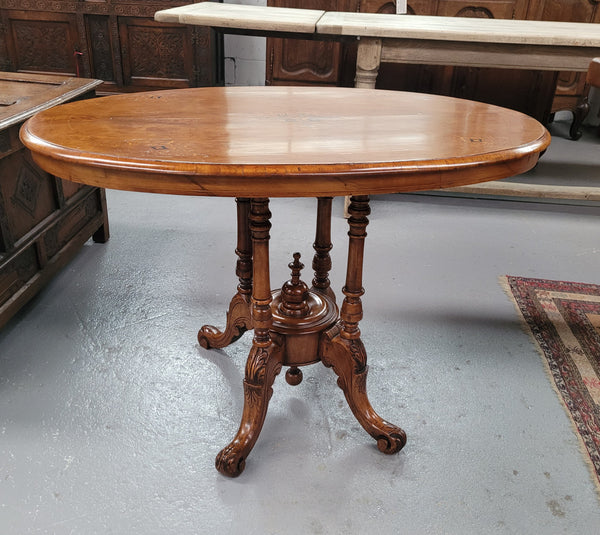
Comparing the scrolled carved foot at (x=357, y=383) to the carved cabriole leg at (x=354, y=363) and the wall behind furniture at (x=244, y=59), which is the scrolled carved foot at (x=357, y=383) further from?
the wall behind furniture at (x=244, y=59)

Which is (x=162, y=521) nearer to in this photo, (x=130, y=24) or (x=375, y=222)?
(x=375, y=222)

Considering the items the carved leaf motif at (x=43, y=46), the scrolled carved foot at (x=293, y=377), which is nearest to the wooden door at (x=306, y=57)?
the carved leaf motif at (x=43, y=46)

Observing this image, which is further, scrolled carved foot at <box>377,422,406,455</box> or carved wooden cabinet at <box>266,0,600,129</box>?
carved wooden cabinet at <box>266,0,600,129</box>

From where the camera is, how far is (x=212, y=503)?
1271 mm

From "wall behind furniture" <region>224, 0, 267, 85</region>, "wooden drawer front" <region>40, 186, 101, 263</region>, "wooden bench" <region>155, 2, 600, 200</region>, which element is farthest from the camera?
"wall behind furniture" <region>224, 0, 267, 85</region>

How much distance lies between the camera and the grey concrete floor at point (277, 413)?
49.6 inches

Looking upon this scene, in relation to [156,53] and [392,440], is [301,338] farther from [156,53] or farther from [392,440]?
[156,53]

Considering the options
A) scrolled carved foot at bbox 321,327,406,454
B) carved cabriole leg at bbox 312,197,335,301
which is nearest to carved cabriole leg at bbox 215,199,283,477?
scrolled carved foot at bbox 321,327,406,454

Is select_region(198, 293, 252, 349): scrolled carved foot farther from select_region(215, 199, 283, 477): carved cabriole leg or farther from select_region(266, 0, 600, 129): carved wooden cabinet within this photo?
select_region(266, 0, 600, 129): carved wooden cabinet

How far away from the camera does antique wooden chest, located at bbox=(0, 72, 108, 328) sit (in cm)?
174

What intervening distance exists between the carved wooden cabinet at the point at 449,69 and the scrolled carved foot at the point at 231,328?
270 centimetres

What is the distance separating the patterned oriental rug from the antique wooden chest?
70.0 inches

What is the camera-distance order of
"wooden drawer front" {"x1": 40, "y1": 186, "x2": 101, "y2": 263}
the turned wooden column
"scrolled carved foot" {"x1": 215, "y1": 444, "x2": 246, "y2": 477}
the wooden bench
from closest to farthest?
the turned wooden column, "scrolled carved foot" {"x1": 215, "y1": 444, "x2": 246, "y2": 477}, "wooden drawer front" {"x1": 40, "y1": 186, "x2": 101, "y2": 263}, the wooden bench

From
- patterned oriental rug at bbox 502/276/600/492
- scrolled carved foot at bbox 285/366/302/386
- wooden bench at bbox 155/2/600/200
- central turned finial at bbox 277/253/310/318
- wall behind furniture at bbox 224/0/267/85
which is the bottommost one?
patterned oriental rug at bbox 502/276/600/492
